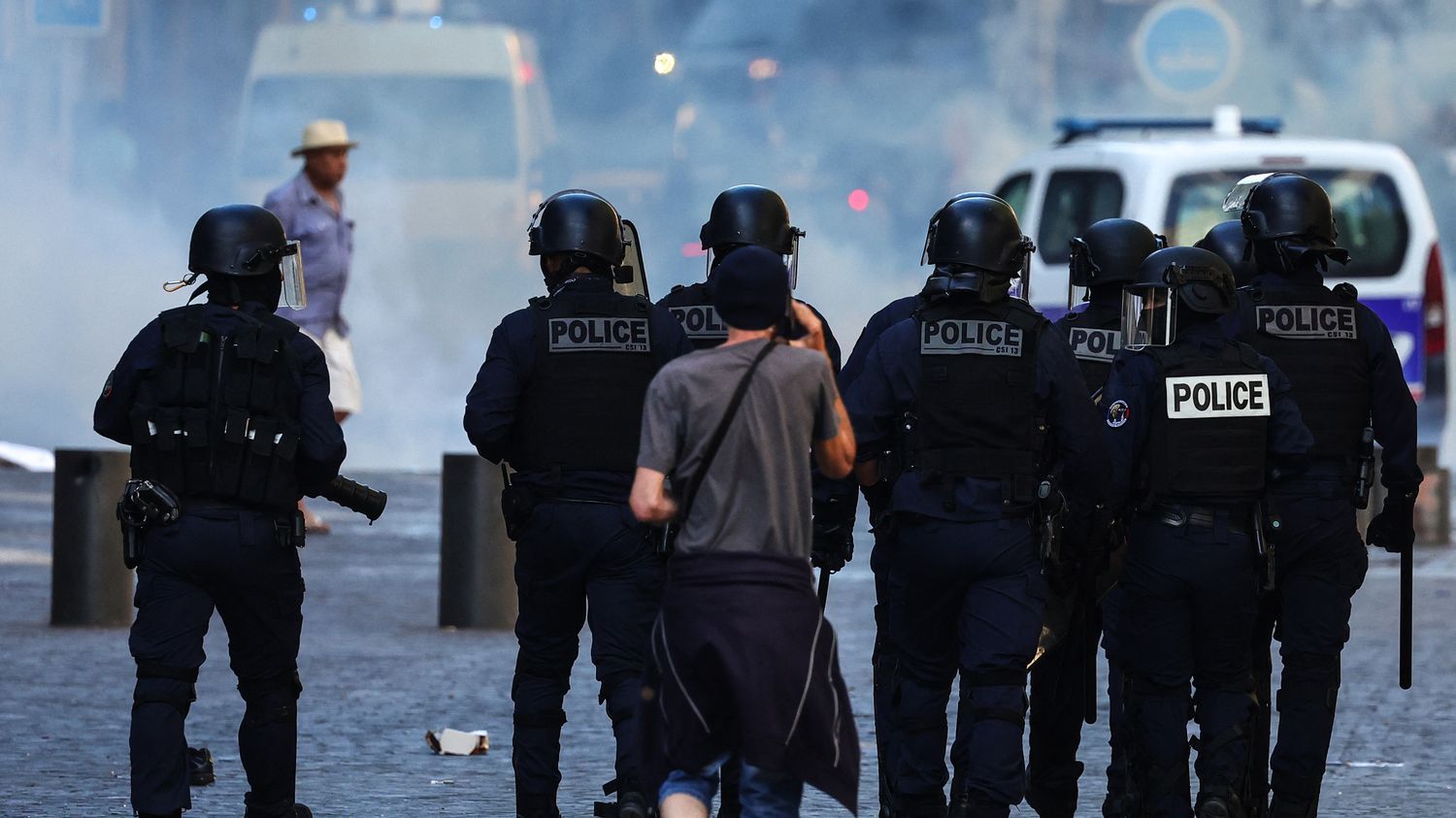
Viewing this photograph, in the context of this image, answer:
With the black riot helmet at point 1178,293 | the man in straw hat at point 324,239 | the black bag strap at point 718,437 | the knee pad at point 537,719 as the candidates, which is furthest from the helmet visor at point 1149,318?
the man in straw hat at point 324,239

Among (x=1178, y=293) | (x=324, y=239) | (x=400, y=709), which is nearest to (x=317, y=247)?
(x=324, y=239)

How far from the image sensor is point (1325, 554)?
21.6ft

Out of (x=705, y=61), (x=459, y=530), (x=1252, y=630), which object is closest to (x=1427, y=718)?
(x=1252, y=630)

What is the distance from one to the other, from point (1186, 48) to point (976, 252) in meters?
16.1

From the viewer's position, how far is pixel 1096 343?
7.18m

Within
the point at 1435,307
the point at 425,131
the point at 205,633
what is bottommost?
the point at 205,633

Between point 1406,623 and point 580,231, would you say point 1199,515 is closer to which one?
point 1406,623

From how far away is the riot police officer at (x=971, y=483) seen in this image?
238 inches

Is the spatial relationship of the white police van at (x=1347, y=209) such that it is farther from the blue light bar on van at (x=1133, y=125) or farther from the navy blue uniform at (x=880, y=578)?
the navy blue uniform at (x=880, y=578)

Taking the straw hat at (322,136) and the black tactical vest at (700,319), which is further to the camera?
the straw hat at (322,136)

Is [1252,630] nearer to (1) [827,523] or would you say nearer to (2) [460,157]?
(1) [827,523]

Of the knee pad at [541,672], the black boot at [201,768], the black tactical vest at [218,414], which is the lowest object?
the black boot at [201,768]

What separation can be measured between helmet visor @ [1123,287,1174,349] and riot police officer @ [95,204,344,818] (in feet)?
6.35

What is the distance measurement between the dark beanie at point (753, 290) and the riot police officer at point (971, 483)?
0.96 metres
